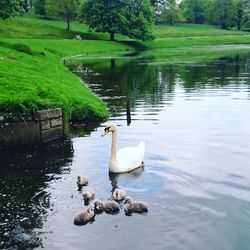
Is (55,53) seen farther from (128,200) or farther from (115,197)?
(128,200)

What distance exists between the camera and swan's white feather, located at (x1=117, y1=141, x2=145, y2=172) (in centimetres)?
1741

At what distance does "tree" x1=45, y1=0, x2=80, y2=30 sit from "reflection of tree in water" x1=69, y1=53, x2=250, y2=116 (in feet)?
211

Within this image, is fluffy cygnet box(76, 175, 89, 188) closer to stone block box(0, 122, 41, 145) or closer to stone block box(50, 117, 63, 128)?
stone block box(0, 122, 41, 145)

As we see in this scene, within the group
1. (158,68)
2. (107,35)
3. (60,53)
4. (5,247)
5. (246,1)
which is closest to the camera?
(5,247)

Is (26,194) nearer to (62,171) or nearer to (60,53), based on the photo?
(62,171)

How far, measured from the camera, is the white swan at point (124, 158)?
17234mm

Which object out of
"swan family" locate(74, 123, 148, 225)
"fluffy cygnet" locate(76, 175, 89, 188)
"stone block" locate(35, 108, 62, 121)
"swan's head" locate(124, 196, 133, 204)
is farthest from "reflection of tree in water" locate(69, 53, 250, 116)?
"swan's head" locate(124, 196, 133, 204)

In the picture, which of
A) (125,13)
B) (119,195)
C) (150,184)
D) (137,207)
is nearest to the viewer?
(137,207)

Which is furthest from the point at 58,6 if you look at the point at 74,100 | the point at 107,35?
the point at 74,100

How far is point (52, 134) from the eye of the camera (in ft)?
71.8

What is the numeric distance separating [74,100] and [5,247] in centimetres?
1588

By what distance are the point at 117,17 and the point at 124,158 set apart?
308ft

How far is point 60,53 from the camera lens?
3132 inches

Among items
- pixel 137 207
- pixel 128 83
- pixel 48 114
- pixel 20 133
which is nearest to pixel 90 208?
pixel 137 207
